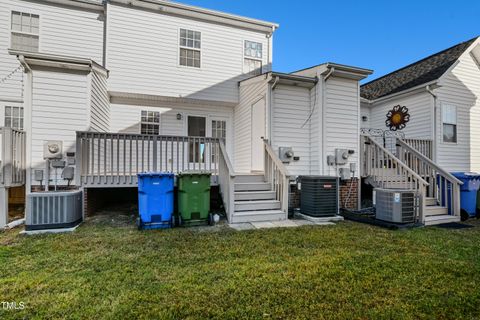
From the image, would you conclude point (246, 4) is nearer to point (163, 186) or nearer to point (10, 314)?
point (163, 186)

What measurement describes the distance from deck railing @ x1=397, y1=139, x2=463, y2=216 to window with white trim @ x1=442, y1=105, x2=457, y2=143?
93.8 inches

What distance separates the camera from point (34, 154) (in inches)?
232

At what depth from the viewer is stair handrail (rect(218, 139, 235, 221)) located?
219 inches

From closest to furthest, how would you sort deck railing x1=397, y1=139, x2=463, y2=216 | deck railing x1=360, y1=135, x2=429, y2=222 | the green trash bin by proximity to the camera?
the green trash bin
deck railing x1=397, y1=139, x2=463, y2=216
deck railing x1=360, y1=135, x2=429, y2=222

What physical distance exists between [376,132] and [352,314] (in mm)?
9912

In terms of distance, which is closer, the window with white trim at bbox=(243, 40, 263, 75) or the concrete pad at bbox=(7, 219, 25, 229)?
the concrete pad at bbox=(7, 219, 25, 229)

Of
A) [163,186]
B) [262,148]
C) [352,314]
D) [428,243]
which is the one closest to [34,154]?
[163,186]

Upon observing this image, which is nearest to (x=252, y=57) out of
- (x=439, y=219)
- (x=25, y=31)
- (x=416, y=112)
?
(x=416, y=112)

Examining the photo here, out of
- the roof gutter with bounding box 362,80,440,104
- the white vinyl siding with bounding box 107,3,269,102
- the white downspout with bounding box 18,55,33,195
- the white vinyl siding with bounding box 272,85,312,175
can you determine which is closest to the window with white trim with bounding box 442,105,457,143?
the roof gutter with bounding box 362,80,440,104

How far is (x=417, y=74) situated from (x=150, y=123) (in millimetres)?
10978

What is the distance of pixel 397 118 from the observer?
33.5ft

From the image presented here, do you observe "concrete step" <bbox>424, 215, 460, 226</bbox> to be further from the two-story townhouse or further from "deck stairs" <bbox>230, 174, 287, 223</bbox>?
"deck stairs" <bbox>230, 174, 287, 223</bbox>

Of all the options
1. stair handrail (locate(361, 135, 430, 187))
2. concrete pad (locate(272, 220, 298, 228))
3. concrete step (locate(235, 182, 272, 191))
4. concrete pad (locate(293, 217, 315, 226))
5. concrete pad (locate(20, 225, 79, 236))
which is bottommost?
concrete pad (locate(293, 217, 315, 226))

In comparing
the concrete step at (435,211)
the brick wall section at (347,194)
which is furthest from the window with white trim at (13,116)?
the concrete step at (435,211)
